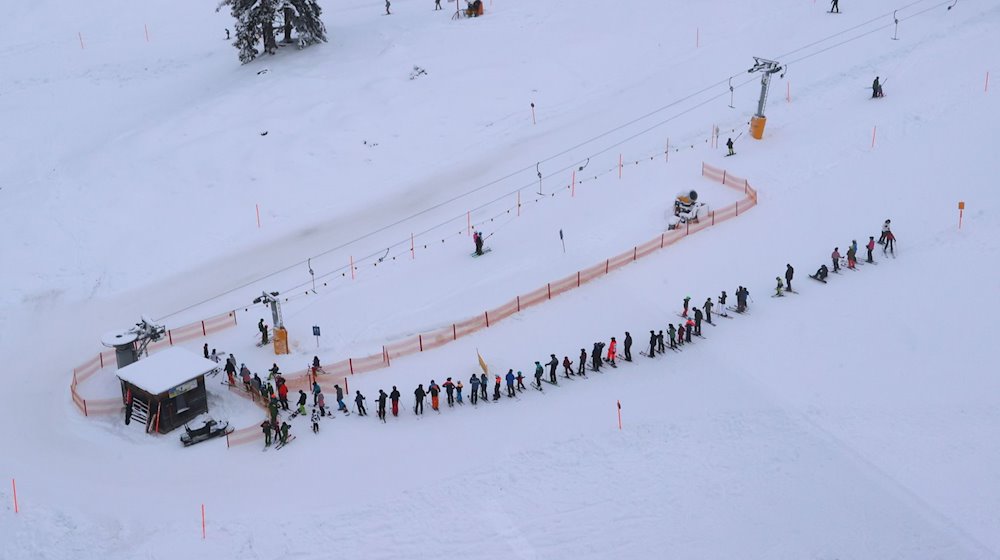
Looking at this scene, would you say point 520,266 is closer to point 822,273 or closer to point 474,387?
point 474,387

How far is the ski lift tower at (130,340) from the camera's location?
29969 mm

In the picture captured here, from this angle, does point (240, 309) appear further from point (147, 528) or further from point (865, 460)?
point (865, 460)

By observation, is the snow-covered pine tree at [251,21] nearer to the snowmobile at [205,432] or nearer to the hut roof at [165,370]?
the hut roof at [165,370]

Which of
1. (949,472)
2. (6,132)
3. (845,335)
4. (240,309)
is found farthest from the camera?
(6,132)

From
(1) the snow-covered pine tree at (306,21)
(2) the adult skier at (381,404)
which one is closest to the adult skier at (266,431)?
(2) the adult skier at (381,404)

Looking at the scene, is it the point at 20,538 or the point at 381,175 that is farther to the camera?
the point at 381,175

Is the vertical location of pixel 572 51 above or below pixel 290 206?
above

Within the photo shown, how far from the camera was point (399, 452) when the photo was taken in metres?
26.4

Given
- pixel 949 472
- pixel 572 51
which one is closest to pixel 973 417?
pixel 949 472

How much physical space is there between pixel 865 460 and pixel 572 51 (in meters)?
34.6

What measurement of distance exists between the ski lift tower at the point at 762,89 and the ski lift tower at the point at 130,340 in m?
27.9

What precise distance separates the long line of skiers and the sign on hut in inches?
58.1

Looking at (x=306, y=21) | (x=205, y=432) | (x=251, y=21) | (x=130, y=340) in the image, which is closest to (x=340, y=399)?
(x=205, y=432)

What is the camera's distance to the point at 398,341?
32.8 m
